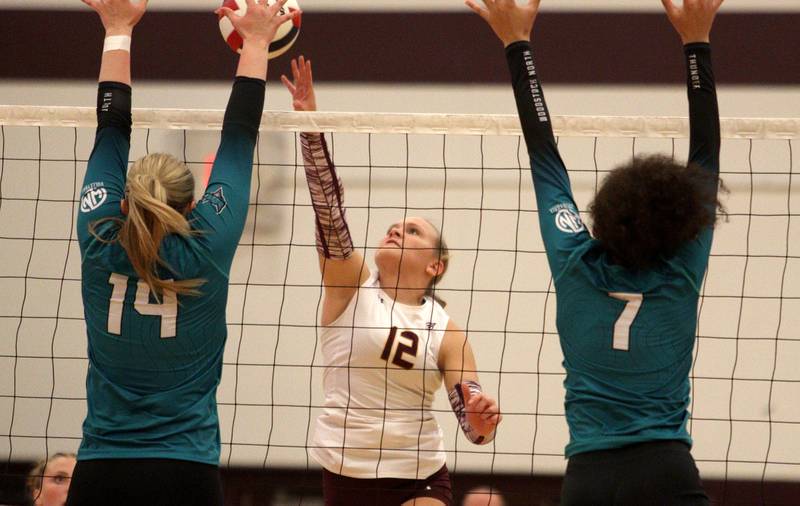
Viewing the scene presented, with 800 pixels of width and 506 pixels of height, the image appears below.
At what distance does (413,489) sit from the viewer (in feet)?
13.8

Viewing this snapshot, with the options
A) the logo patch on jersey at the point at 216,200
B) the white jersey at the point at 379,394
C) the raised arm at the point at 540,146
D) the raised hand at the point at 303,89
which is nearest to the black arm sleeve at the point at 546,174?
the raised arm at the point at 540,146

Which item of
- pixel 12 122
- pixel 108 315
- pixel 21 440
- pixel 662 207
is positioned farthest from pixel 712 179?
pixel 21 440

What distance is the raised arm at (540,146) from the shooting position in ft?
Answer: 8.48

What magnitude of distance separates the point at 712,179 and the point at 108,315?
62.5 inches

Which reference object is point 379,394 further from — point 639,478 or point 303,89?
point 639,478

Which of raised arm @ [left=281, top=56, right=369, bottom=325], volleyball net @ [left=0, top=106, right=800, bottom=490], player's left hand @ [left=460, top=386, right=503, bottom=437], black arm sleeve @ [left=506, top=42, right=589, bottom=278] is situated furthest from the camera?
volleyball net @ [left=0, top=106, right=800, bottom=490]

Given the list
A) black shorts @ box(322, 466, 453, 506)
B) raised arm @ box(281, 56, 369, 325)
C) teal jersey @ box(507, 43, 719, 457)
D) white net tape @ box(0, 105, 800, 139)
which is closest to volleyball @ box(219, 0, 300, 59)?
raised arm @ box(281, 56, 369, 325)

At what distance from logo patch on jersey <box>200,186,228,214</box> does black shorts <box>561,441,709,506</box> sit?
1.13 meters

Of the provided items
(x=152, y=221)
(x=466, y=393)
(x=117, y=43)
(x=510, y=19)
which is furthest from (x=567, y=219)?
(x=466, y=393)

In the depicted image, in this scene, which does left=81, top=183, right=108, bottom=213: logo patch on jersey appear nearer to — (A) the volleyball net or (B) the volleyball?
(B) the volleyball

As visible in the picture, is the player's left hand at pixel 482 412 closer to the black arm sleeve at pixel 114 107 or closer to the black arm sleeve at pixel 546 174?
the black arm sleeve at pixel 546 174

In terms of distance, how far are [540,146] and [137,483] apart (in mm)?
1349

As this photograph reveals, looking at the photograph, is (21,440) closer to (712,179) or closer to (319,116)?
(319,116)

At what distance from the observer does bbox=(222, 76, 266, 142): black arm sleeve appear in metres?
2.84
